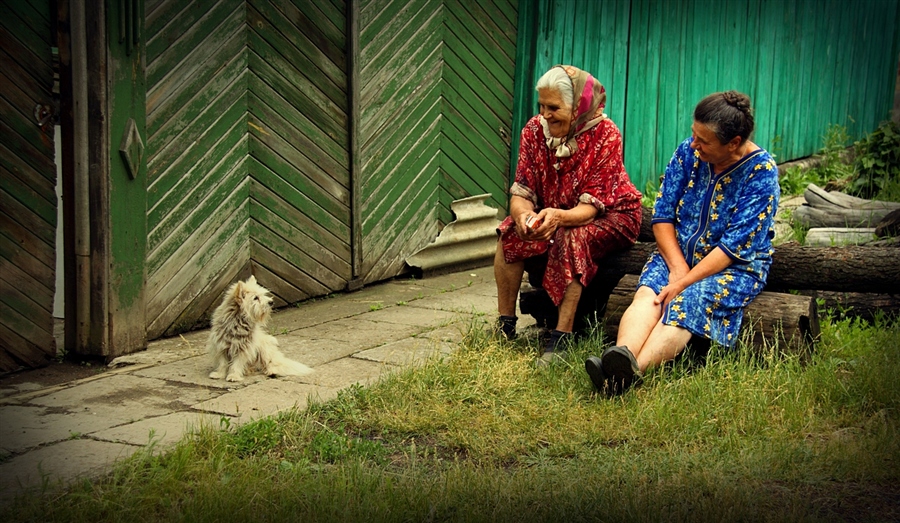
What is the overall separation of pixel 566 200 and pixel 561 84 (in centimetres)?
71

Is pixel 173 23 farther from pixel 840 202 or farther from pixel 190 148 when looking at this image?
pixel 840 202

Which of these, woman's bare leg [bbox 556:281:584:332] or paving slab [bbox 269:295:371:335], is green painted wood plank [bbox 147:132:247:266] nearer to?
paving slab [bbox 269:295:371:335]

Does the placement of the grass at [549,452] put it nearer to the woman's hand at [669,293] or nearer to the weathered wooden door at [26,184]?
the woman's hand at [669,293]

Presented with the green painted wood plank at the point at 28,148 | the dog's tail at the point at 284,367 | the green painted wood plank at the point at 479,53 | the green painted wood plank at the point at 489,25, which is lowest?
the dog's tail at the point at 284,367

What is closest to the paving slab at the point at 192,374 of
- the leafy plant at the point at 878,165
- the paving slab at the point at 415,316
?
the paving slab at the point at 415,316

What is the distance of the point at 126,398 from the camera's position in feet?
15.7

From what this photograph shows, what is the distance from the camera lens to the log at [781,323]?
4875mm

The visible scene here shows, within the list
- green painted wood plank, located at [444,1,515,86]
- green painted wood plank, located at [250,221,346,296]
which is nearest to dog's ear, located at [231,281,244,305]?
green painted wood plank, located at [250,221,346,296]

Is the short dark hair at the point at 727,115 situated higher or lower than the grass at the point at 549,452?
higher

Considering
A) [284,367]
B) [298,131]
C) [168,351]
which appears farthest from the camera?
[298,131]

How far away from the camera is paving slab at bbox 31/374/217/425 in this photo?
4547 millimetres

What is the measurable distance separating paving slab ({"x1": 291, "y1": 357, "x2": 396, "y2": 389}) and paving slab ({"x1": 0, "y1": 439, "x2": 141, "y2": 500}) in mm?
1328

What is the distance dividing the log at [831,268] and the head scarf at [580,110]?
2.59ft

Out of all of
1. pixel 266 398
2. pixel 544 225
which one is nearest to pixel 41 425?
pixel 266 398
